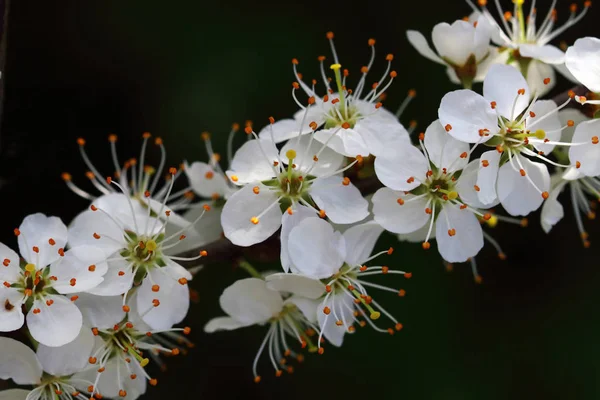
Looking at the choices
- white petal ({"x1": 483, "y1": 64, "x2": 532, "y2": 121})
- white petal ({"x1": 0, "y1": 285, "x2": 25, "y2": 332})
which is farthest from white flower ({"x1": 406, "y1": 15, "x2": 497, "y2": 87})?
white petal ({"x1": 0, "y1": 285, "x2": 25, "y2": 332})

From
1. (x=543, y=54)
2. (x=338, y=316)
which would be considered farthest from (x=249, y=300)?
(x=543, y=54)

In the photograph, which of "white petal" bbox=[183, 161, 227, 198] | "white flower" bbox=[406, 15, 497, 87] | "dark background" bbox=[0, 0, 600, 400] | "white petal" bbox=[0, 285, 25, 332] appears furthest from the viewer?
"dark background" bbox=[0, 0, 600, 400]

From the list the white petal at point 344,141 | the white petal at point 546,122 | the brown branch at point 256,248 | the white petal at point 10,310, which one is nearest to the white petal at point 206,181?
the brown branch at point 256,248

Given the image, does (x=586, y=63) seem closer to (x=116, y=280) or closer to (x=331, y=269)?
(x=331, y=269)

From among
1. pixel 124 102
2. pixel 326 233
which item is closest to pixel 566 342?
pixel 326 233

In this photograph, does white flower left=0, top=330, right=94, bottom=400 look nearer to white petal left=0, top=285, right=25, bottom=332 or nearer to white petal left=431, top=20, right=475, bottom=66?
white petal left=0, top=285, right=25, bottom=332
